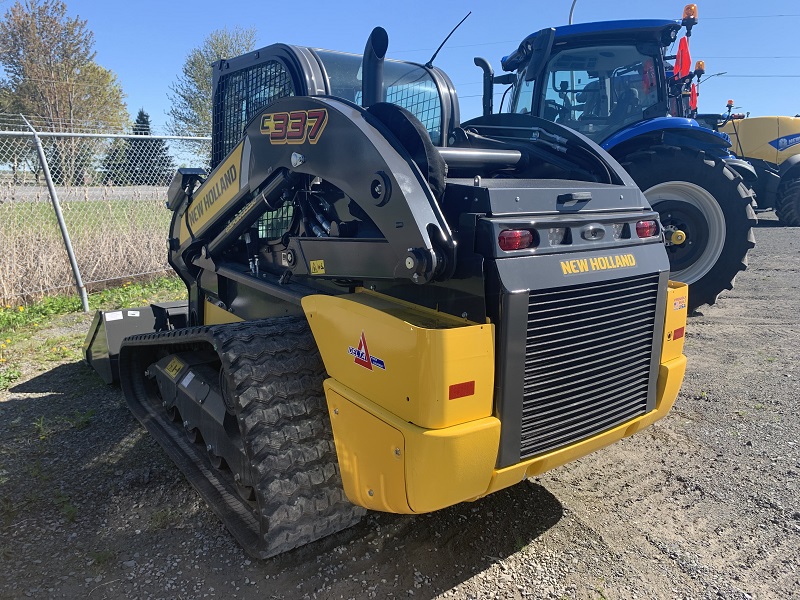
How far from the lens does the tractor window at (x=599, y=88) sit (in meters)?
5.93

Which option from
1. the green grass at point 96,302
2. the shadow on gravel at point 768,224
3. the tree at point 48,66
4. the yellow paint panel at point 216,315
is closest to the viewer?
the yellow paint panel at point 216,315

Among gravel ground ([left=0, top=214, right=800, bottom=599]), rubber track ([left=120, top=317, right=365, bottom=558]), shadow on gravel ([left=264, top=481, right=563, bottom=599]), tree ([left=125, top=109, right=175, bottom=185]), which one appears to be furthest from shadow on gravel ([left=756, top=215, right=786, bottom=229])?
rubber track ([left=120, top=317, right=365, bottom=558])

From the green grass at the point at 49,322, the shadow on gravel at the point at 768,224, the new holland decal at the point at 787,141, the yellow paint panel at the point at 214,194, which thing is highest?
the new holland decal at the point at 787,141

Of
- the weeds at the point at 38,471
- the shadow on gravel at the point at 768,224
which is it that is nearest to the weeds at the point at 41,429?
the weeds at the point at 38,471

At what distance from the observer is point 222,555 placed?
247 cm

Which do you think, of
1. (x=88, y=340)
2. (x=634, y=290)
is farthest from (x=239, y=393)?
(x=88, y=340)

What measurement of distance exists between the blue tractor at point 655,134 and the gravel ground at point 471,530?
2334 millimetres

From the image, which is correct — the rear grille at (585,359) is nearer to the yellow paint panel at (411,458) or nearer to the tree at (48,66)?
the yellow paint panel at (411,458)

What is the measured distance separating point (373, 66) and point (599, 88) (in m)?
4.18

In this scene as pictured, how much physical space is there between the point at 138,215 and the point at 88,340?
375 cm

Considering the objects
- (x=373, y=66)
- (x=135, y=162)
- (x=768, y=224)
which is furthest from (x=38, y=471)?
(x=768, y=224)

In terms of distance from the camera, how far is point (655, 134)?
229 inches

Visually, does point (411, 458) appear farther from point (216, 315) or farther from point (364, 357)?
point (216, 315)

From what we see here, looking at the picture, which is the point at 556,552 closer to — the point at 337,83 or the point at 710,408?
the point at 710,408
